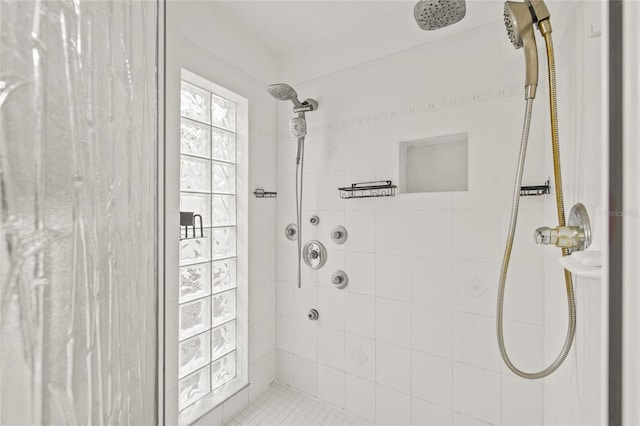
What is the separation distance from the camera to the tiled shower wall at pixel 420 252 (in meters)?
1.22

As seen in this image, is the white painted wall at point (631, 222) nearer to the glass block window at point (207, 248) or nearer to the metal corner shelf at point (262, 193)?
the glass block window at point (207, 248)

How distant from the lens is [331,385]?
1692 millimetres

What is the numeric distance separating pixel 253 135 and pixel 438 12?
117cm

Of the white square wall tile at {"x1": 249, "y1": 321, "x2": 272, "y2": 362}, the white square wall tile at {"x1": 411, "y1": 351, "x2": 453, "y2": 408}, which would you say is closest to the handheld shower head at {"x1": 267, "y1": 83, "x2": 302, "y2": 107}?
the white square wall tile at {"x1": 249, "y1": 321, "x2": 272, "y2": 362}

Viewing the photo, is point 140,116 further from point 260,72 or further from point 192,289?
point 260,72

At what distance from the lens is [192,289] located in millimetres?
1516

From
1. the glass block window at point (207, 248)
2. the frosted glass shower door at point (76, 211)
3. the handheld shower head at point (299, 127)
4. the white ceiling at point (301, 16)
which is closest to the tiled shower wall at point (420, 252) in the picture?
the handheld shower head at point (299, 127)

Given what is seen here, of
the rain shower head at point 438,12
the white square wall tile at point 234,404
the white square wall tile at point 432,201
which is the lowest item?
the white square wall tile at point 234,404

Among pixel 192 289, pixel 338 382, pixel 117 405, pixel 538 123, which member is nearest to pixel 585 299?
pixel 538 123

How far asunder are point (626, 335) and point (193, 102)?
69.4 inches

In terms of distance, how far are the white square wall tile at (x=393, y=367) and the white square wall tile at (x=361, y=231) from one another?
1.78 ft

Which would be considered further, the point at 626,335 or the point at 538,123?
the point at 538,123

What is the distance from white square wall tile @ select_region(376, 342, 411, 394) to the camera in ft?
4.79

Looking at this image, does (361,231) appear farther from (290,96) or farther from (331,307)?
(290,96)
